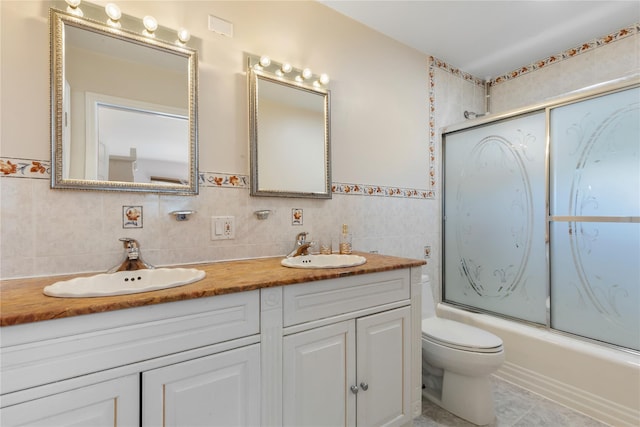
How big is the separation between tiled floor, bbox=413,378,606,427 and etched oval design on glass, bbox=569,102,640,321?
597 mm

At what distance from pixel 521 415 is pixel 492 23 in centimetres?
242

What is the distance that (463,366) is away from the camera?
1551 mm

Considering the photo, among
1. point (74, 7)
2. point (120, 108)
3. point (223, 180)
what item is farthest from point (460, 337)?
point (74, 7)

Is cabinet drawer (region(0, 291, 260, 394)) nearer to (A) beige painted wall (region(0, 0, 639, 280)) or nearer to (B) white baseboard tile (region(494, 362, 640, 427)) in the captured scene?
(A) beige painted wall (region(0, 0, 639, 280))

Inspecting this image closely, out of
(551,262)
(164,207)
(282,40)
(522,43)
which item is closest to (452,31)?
(522,43)

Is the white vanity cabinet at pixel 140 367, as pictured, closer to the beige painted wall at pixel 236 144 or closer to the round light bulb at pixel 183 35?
the beige painted wall at pixel 236 144

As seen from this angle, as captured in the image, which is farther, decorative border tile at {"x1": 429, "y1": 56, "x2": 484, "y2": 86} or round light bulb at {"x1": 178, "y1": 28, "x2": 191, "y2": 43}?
decorative border tile at {"x1": 429, "y1": 56, "x2": 484, "y2": 86}

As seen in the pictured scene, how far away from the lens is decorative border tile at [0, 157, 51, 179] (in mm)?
1085

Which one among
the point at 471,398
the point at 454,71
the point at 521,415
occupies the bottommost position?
the point at 521,415

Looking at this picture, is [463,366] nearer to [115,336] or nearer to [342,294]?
[342,294]

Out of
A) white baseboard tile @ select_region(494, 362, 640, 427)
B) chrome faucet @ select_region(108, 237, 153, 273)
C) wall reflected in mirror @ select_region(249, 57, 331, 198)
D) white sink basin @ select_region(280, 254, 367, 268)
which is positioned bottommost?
white baseboard tile @ select_region(494, 362, 640, 427)

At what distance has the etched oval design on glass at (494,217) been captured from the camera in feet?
6.77

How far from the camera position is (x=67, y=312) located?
745 mm

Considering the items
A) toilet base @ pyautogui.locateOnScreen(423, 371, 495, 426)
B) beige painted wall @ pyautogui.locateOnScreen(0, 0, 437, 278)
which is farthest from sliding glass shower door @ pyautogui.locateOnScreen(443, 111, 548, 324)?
toilet base @ pyautogui.locateOnScreen(423, 371, 495, 426)
